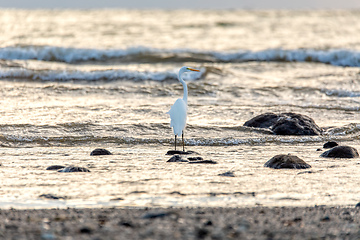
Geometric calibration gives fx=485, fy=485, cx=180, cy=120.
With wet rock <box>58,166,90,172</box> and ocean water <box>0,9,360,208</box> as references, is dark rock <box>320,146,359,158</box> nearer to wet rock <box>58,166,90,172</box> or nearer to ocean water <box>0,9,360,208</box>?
ocean water <box>0,9,360,208</box>

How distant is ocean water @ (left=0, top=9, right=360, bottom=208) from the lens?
428cm

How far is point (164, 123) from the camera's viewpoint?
25.8ft

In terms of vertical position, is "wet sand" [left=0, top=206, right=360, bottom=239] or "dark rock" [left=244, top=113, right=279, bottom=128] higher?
"dark rock" [left=244, top=113, right=279, bottom=128]

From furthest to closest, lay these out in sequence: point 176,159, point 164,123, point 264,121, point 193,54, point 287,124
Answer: point 193,54
point 164,123
point 264,121
point 287,124
point 176,159

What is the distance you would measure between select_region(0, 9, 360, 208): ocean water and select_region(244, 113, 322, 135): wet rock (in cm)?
22

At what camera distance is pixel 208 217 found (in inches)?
131

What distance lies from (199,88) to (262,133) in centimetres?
437

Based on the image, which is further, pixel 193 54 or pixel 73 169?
pixel 193 54

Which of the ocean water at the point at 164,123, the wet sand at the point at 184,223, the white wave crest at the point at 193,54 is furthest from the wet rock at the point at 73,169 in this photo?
the white wave crest at the point at 193,54

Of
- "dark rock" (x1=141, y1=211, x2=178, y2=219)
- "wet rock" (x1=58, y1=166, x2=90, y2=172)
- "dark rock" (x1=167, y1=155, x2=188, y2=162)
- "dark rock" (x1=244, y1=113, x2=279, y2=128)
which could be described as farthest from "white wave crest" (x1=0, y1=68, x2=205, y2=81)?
"dark rock" (x1=141, y1=211, x2=178, y2=219)

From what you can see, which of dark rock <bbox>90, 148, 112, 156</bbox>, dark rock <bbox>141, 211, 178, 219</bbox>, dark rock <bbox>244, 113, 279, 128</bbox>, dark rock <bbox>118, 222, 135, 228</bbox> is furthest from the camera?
dark rock <bbox>244, 113, 279, 128</bbox>

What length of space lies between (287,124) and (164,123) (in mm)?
1951

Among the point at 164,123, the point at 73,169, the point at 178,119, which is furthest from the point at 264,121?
the point at 73,169

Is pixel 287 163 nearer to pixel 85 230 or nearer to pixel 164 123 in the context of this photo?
pixel 85 230
